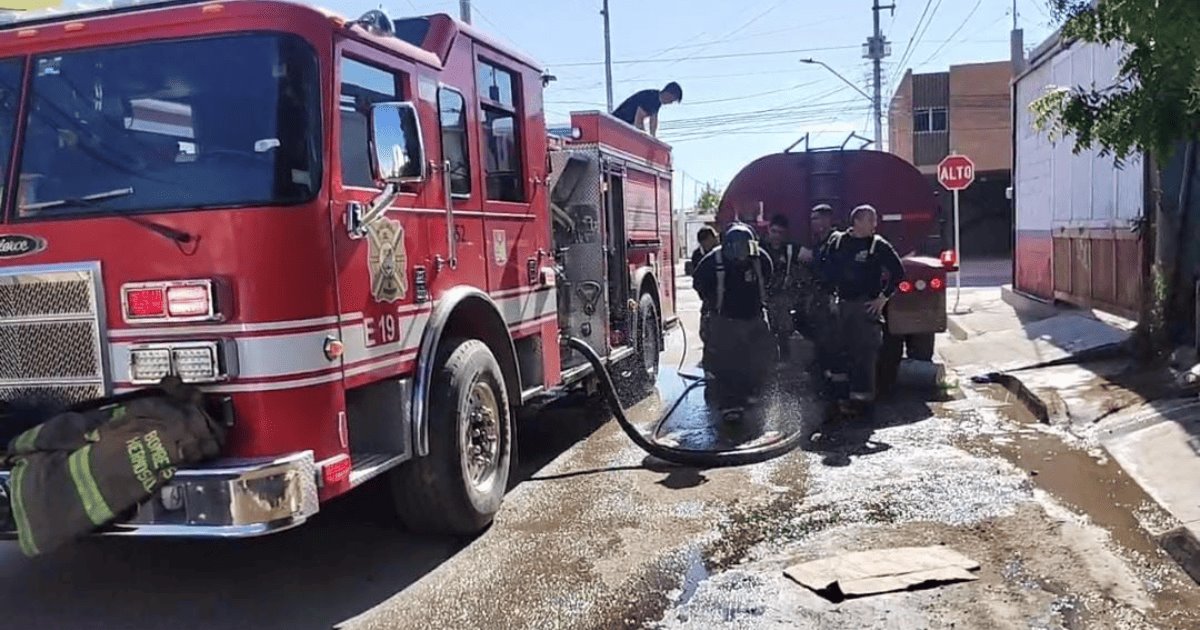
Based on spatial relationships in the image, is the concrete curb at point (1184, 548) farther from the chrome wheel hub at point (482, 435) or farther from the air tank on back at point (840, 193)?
the air tank on back at point (840, 193)

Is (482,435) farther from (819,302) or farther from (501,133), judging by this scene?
(819,302)

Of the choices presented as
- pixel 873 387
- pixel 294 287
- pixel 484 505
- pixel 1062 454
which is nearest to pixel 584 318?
pixel 873 387

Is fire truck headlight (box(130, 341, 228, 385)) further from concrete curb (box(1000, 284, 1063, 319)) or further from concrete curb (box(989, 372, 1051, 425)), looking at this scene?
concrete curb (box(1000, 284, 1063, 319))

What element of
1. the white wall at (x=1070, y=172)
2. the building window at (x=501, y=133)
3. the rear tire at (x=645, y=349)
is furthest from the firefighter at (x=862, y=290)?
the building window at (x=501, y=133)

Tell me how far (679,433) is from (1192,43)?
469cm

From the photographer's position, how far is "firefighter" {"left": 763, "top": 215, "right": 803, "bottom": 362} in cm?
1035

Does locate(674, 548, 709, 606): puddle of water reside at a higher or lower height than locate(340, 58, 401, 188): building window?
lower

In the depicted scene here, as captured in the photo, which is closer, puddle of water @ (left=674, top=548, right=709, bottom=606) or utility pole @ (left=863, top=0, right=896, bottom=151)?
puddle of water @ (left=674, top=548, right=709, bottom=606)

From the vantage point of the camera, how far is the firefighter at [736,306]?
8.73 metres

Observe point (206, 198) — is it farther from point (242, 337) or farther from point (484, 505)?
point (484, 505)

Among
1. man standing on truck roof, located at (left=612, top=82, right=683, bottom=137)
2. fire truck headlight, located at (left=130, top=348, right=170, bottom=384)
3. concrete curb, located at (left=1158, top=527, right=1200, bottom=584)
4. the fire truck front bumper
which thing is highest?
man standing on truck roof, located at (left=612, top=82, right=683, bottom=137)

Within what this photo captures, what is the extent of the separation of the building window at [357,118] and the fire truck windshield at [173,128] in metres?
0.26

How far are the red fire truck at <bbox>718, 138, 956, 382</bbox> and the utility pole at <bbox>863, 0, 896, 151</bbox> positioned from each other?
90.2 ft

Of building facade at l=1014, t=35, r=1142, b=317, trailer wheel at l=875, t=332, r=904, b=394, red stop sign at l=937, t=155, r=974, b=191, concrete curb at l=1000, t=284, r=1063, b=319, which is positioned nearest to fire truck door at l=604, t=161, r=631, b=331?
trailer wheel at l=875, t=332, r=904, b=394
